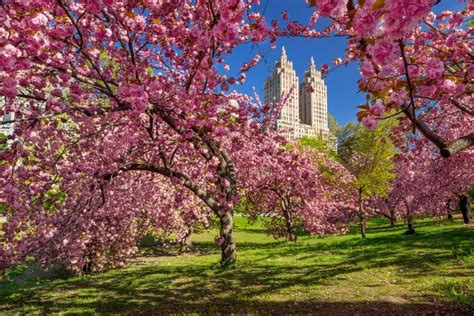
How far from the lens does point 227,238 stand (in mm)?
12477

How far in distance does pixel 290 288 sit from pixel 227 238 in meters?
4.00

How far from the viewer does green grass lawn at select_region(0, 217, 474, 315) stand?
23.7 ft

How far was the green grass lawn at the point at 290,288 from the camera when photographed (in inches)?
284

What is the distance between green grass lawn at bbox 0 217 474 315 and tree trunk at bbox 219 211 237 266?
18.9 inches

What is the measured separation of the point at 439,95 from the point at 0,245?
9.28 metres

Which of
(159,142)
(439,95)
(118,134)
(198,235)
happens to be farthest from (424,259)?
(198,235)

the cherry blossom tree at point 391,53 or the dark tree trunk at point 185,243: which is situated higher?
the cherry blossom tree at point 391,53

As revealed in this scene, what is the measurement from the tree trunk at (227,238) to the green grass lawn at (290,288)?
481 millimetres

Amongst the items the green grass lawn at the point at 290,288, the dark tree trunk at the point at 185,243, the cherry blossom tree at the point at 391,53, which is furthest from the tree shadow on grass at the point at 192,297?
the dark tree trunk at the point at 185,243

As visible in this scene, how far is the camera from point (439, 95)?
5.91m

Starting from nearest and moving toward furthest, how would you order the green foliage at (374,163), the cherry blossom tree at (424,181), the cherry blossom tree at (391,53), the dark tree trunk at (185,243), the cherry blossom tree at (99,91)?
1. the cherry blossom tree at (391,53)
2. the cherry blossom tree at (99,91)
3. the cherry blossom tree at (424,181)
4. the green foliage at (374,163)
5. the dark tree trunk at (185,243)

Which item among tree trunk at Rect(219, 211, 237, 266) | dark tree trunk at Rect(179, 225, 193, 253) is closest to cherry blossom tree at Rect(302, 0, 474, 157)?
tree trunk at Rect(219, 211, 237, 266)

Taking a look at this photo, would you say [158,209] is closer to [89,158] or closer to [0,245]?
[89,158]

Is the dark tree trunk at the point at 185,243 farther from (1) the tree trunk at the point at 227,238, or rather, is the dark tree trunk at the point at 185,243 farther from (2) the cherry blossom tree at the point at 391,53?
(2) the cherry blossom tree at the point at 391,53
